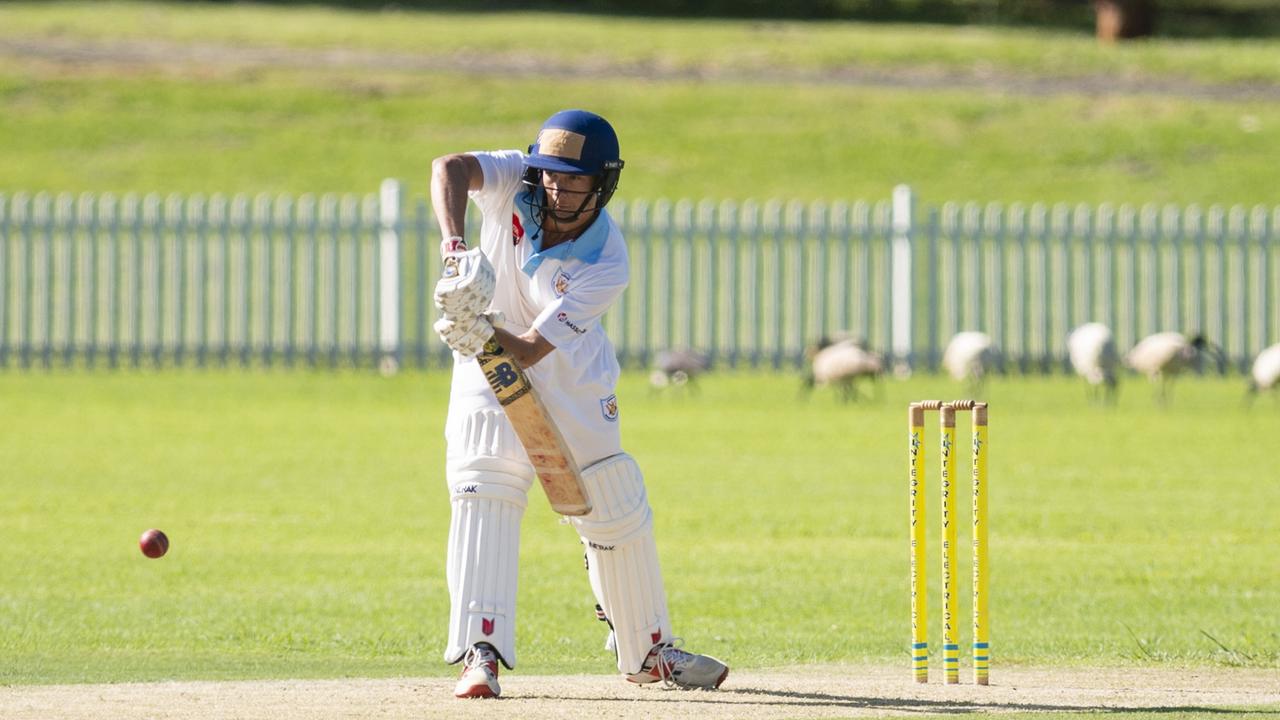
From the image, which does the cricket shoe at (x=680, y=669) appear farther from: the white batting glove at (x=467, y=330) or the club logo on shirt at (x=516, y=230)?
the club logo on shirt at (x=516, y=230)

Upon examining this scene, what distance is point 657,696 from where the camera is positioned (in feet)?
22.4

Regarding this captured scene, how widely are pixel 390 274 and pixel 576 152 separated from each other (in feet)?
49.3

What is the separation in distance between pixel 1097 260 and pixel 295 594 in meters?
14.6

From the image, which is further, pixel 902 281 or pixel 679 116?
pixel 679 116

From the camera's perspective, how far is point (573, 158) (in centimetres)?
663

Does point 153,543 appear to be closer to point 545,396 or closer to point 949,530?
point 545,396

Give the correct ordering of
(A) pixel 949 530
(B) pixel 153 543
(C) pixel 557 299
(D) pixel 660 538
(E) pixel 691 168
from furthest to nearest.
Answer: (E) pixel 691 168 < (D) pixel 660 538 < (B) pixel 153 543 < (A) pixel 949 530 < (C) pixel 557 299

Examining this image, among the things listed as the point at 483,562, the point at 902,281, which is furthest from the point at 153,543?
the point at 902,281

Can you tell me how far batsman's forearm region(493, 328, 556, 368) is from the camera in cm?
639

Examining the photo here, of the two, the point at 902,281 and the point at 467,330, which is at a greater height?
the point at 902,281

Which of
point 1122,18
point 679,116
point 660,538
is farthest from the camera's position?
point 1122,18

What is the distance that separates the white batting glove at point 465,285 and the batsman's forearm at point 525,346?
150 millimetres

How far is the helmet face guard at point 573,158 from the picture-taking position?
6629mm

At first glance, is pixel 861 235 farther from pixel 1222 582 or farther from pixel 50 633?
pixel 50 633
